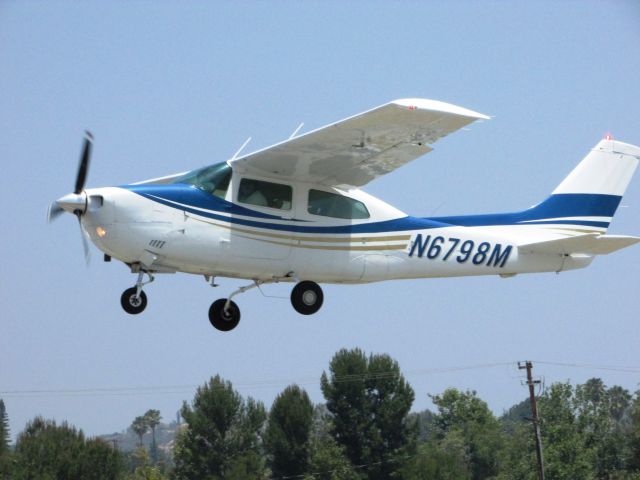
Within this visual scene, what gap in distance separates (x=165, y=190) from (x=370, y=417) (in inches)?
2118

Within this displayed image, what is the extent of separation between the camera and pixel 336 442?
6906 cm

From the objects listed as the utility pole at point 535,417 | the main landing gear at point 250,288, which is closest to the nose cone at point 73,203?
the main landing gear at point 250,288

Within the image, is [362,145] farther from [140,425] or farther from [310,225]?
[140,425]

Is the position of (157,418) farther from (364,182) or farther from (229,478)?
(364,182)

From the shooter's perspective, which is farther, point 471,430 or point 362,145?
point 471,430

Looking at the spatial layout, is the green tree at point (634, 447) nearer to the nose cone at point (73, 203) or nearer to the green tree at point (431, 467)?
the green tree at point (431, 467)

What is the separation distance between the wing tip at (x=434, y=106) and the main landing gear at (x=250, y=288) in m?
4.14

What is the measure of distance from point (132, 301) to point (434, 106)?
575 centimetres

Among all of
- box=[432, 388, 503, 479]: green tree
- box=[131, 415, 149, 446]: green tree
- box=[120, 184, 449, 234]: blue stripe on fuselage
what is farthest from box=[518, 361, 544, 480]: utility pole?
box=[131, 415, 149, 446]: green tree

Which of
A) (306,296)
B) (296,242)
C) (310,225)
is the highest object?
(310,225)

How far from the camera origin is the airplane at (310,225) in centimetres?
1777

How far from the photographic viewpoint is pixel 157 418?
176250mm

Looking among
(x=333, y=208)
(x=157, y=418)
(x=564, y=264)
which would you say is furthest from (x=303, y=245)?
(x=157, y=418)

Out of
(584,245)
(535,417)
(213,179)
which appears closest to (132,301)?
(213,179)
